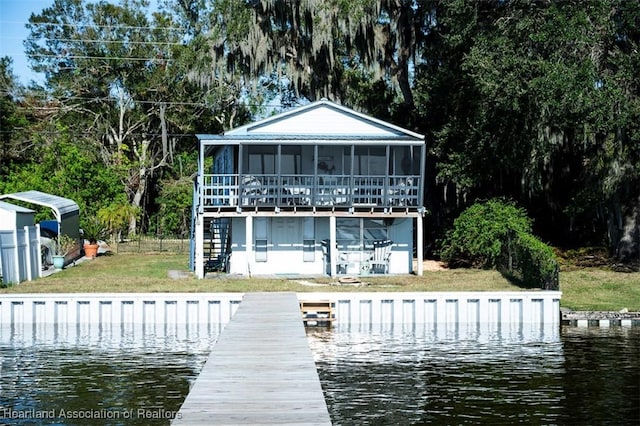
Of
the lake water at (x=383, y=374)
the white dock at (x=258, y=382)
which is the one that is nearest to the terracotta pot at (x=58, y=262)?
the lake water at (x=383, y=374)

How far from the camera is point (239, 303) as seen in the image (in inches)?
1040

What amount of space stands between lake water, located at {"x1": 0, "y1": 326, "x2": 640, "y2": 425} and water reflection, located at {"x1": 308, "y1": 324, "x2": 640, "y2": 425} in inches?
0.9

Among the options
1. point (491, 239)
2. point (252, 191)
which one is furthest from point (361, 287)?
point (491, 239)

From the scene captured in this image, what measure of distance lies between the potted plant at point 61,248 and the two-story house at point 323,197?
5.11 meters

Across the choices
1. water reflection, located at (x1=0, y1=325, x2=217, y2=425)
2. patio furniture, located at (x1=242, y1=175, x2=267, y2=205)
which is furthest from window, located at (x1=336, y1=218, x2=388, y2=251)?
water reflection, located at (x1=0, y1=325, x2=217, y2=425)

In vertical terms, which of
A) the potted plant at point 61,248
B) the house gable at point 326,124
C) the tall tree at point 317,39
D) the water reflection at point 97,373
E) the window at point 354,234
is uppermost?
the tall tree at point 317,39

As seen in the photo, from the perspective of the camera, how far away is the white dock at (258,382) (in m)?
11.4

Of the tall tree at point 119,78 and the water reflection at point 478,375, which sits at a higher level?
the tall tree at point 119,78

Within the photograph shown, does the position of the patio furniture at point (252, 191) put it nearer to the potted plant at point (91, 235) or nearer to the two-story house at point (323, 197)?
the two-story house at point (323, 197)

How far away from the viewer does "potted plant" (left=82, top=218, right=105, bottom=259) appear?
4275 cm

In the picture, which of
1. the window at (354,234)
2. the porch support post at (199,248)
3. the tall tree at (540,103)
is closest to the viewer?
the porch support post at (199,248)

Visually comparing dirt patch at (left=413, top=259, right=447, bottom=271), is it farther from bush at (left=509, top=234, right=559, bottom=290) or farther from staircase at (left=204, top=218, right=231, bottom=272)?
staircase at (left=204, top=218, right=231, bottom=272)

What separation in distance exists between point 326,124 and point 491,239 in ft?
26.1

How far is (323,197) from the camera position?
114 feet
